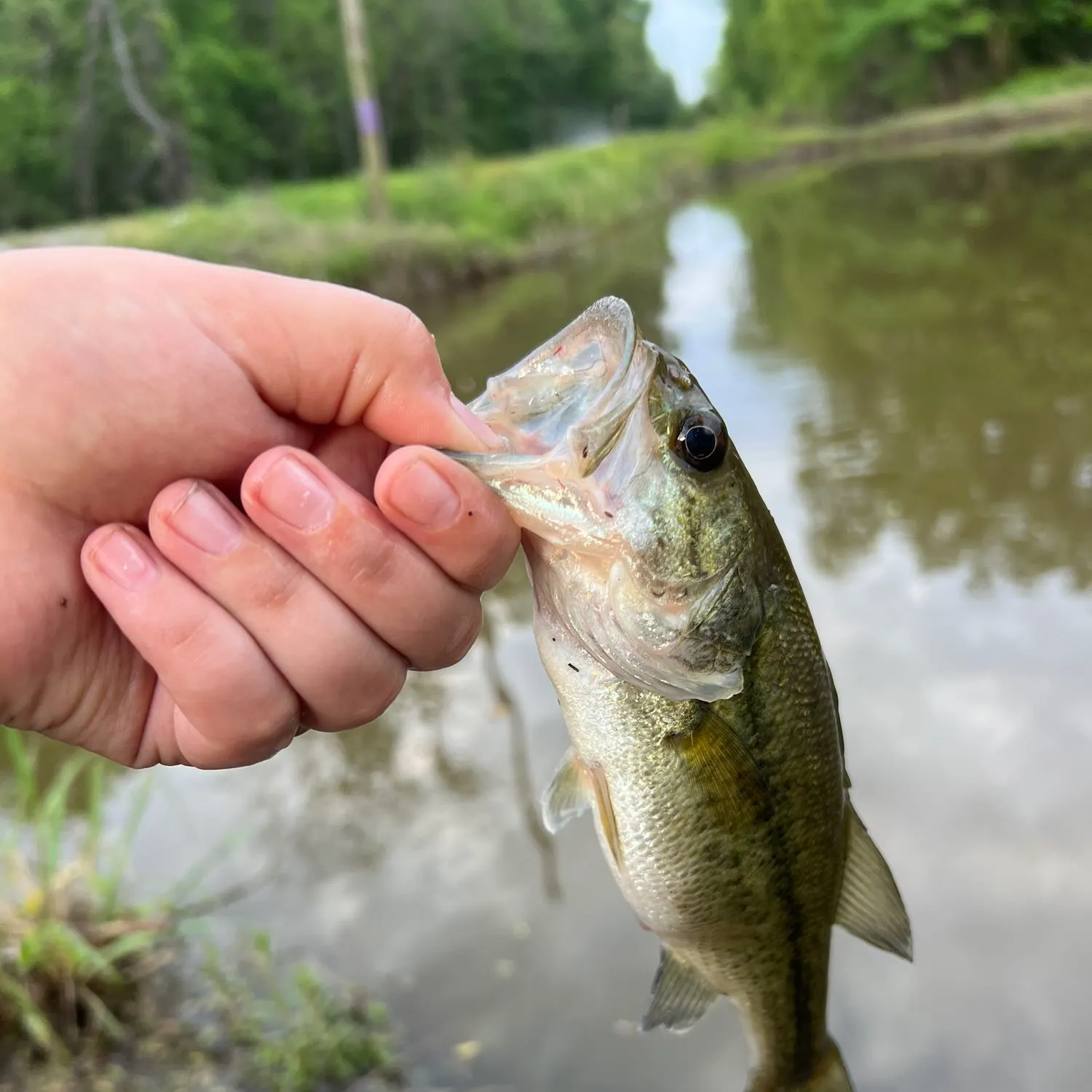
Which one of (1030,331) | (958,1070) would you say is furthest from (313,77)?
(958,1070)

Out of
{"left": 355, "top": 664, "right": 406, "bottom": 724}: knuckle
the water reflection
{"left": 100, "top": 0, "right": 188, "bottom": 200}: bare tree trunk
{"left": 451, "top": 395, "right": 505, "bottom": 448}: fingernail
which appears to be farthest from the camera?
{"left": 100, "top": 0, "right": 188, "bottom": 200}: bare tree trunk

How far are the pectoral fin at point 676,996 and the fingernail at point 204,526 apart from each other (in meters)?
1.12

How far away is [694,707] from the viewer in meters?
1.48

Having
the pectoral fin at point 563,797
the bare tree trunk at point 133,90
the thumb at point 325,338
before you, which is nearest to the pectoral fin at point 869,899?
the pectoral fin at point 563,797

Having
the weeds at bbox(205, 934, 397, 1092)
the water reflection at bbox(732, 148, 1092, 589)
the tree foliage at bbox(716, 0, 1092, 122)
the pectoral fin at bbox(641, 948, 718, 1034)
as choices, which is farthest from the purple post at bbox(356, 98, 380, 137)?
the tree foliage at bbox(716, 0, 1092, 122)

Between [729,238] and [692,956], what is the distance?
52.7 feet

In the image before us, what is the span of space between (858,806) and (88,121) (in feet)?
82.8

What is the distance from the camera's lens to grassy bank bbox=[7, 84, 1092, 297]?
11.9 metres

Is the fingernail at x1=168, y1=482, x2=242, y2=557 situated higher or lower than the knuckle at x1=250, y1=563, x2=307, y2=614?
higher

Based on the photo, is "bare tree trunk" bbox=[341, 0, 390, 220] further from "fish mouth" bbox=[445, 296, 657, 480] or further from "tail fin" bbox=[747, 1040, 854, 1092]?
"tail fin" bbox=[747, 1040, 854, 1092]

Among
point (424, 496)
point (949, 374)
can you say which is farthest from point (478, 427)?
point (949, 374)

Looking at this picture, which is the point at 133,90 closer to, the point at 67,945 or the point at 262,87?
the point at 67,945

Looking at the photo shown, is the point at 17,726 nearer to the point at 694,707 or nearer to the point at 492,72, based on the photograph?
the point at 694,707

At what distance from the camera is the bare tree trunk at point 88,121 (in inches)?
602
